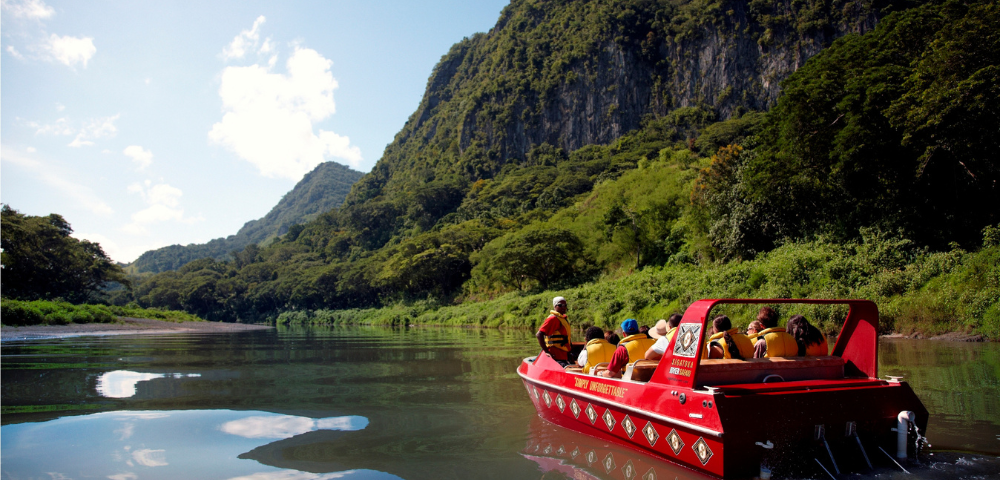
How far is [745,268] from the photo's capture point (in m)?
25.4

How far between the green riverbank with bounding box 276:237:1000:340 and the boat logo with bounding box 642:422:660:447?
15164 mm

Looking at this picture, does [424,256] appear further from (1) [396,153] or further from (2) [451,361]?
(1) [396,153]

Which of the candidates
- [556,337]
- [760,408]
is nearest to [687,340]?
[760,408]

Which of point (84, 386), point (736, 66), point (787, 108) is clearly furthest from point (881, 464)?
point (736, 66)

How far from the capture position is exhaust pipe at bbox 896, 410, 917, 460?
5.44 m

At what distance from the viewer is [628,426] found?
6.24m

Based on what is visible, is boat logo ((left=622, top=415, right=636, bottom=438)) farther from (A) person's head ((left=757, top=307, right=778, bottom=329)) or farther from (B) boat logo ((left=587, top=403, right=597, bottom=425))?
(A) person's head ((left=757, top=307, right=778, bottom=329))

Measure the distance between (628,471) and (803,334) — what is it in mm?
2748

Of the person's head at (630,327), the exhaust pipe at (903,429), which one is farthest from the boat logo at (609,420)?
the exhaust pipe at (903,429)

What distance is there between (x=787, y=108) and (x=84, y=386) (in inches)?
1077

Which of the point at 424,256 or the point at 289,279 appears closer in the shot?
the point at 424,256

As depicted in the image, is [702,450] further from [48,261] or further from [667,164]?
[48,261]

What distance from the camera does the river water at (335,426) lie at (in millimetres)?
5809

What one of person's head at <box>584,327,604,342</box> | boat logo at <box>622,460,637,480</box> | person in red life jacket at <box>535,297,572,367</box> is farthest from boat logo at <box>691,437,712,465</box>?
person in red life jacket at <box>535,297,572,367</box>
